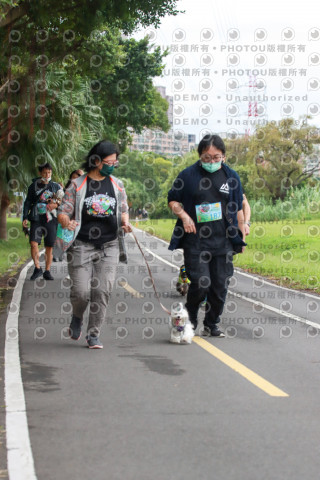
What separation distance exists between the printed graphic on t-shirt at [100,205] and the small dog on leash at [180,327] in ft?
3.86

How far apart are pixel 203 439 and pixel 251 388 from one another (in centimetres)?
145

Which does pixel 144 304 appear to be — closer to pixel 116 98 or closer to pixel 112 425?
pixel 112 425

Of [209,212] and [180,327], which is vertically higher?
[209,212]

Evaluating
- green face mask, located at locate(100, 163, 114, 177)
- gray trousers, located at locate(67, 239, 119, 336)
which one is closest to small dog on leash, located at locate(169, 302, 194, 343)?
gray trousers, located at locate(67, 239, 119, 336)

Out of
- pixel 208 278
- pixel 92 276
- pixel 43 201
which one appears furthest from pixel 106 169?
pixel 43 201

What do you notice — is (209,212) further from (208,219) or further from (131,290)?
(131,290)

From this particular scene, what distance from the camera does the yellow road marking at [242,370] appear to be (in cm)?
608

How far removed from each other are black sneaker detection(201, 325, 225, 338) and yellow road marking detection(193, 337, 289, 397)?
187mm

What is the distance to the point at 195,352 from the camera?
7.72 metres

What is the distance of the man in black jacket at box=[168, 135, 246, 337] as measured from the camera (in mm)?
8164

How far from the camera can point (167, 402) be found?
18.7 ft

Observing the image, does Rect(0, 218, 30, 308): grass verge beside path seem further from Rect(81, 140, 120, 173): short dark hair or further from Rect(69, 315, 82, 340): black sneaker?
Rect(81, 140, 120, 173): short dark hair

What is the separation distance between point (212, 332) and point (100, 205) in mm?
2000

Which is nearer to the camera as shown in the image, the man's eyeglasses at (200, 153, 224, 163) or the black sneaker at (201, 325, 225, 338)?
the man's eyeglasses at (200, 153, 224, 163)
